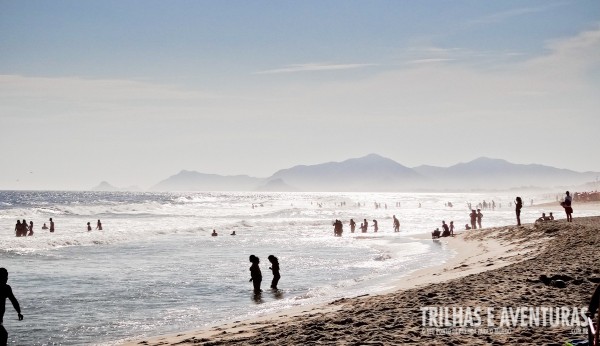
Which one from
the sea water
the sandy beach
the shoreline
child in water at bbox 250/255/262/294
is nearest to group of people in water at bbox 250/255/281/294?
child in water at bbox 250/255/262/294

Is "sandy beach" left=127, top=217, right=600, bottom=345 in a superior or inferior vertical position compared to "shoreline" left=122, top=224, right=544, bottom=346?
superior

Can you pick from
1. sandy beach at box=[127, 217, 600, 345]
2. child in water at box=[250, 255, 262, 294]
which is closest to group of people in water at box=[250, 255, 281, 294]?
child in water at box=[250, 255, 262, 294]

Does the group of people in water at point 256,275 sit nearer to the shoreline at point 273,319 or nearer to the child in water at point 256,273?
the child in water at point 256,273

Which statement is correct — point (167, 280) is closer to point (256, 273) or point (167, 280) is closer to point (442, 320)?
point (256, 273)

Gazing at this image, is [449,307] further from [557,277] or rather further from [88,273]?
[88,273]

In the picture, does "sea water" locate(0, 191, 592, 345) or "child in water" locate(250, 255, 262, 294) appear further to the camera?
"child in water" locate(250, 255, 262, 294)

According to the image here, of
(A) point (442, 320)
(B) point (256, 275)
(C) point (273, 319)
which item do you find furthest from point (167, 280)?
(A) point (442, 320)

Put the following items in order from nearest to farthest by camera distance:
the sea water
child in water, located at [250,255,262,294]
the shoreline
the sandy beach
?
the sandy beach
the shoreline
the sea water
child in water, located at [250,255,262,294]

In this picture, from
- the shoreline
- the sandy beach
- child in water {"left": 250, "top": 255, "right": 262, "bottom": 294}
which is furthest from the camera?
child in water {"left": 250, "top": 255, "right": 262, "bottom": 294}

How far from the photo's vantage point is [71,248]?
3403 centimetres

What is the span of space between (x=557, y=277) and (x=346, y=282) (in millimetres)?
8351

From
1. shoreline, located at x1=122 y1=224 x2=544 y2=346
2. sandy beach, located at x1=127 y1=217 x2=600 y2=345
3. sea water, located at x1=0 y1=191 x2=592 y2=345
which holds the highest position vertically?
sandy beach, located at x1=127 y1=217 x2=600 y2=345

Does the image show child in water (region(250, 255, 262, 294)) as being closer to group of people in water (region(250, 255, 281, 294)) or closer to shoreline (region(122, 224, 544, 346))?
group of people in water (region(250, 255, 281, 294))

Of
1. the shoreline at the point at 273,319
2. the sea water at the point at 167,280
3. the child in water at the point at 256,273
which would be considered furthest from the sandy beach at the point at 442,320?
the child in water at the point at 256,273
